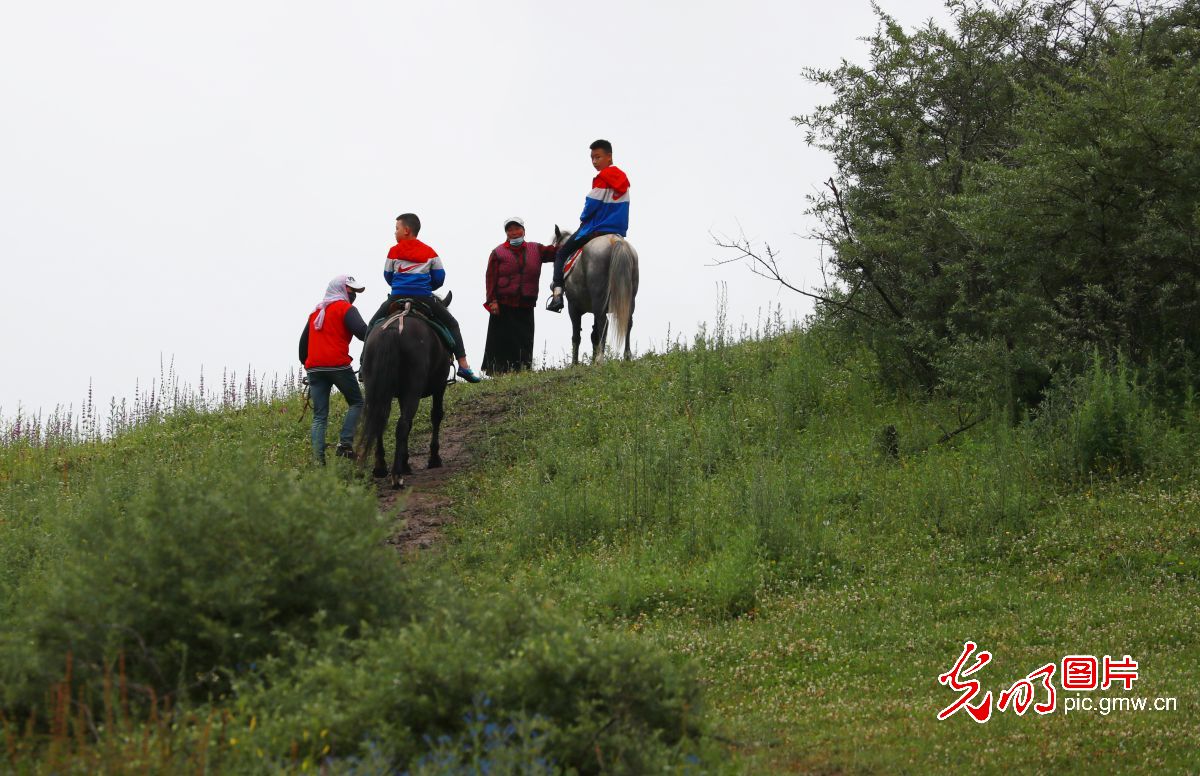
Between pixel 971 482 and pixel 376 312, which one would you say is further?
pixel 376 312

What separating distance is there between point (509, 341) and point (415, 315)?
6.00 meters

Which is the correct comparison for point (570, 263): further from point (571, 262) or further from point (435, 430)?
point (435, 430)

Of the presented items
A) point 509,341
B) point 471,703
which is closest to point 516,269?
point 509,341

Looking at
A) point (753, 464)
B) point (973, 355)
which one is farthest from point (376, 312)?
point (973, 355)

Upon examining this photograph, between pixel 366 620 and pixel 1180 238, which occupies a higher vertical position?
pixel 1180 238

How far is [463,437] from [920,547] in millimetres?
6977

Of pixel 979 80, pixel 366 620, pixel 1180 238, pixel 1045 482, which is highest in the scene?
pixel 979 80

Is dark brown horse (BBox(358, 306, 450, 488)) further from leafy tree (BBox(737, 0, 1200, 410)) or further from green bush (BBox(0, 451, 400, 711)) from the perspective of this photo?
green bush (BBox(0, 451, 400, 711))

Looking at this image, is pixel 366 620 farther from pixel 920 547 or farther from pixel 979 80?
pixel 979 80

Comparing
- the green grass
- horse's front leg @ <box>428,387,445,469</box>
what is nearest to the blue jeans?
horse's front leg @ <box>428,387,445,469</box>

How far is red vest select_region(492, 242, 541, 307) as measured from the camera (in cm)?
2011

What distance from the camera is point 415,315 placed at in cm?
1483

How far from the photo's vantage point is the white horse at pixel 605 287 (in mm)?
19188

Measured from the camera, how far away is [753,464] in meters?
14.0
